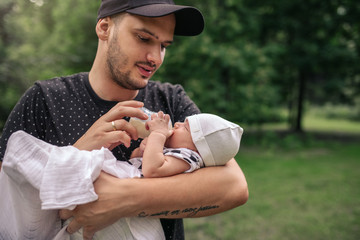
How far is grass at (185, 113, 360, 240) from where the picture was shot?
494 centimetres

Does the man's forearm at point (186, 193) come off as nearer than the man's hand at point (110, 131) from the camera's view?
Yes

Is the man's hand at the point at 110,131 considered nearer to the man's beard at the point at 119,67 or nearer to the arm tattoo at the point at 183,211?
the man's beard at the point at 119,67

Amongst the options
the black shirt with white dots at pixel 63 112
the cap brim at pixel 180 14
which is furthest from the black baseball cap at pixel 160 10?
the black shirt with white dots at pixel 63 112

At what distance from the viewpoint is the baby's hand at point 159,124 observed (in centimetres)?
167

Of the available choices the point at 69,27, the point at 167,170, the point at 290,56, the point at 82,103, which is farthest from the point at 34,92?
the point at 290,56

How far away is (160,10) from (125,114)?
63 cm

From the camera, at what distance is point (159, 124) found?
169 centimetres

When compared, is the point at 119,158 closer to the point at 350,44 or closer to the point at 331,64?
the point at 331,64

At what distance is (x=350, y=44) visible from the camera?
13.5 meters

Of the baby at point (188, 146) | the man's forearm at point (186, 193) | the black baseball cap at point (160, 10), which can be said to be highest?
the black baseball cap at point (160, 10)

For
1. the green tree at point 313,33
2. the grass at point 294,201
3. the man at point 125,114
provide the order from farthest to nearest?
the green tree at point 313,33, the grass at point 294,201, the man at point 125,114

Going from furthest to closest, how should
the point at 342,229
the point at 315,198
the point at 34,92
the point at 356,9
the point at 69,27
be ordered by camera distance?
the point at 356,9 → the point at 69,27 → the point at 315,198 → the point at 342,229 → the point at 34,92

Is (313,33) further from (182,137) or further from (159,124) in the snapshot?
(159,124)

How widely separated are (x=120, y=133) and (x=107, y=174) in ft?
0.70
